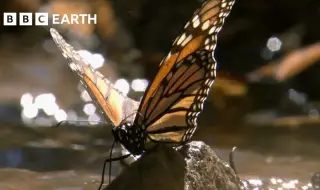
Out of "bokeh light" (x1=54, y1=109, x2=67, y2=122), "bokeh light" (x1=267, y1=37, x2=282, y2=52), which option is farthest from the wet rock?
"bokeh light" (x1=267, y1=37, x2=282, y2=52)

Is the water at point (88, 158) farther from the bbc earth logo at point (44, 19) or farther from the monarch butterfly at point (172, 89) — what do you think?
the bbc earth logo at point (44, 19)

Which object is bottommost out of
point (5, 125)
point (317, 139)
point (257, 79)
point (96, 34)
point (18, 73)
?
point (317, 139)

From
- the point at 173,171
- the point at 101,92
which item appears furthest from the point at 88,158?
the point at 173,171

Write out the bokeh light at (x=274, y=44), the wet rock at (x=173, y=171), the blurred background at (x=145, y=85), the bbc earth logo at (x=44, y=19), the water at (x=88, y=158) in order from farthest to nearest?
the bbc earth logo at (x=44, y=19)
the bokeh light at (x=274, y=44)
the blurred background at (x=145, y=85)
the water at (x=88, y=158)
the wet rock at (x=173, y=171)

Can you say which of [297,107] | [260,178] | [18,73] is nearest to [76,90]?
[18,73]

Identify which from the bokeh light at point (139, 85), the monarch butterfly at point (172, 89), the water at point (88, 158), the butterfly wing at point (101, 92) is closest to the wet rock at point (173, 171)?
the monarch butterfly at point (172, 89)

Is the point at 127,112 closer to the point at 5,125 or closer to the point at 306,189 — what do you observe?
the point at 306,189
